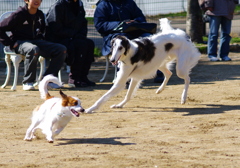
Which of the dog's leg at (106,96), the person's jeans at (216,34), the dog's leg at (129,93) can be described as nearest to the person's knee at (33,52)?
the dog's leg at (129,93)

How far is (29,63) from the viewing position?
9695 millimetres

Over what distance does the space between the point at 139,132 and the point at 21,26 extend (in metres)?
4.19

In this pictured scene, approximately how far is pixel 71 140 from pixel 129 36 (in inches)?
169

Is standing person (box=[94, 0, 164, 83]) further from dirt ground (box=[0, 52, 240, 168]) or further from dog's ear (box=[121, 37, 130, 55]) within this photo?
dog's ear (box=[121, 37, 130, 55])

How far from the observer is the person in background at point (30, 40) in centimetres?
957

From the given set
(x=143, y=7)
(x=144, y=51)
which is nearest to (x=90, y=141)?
(x=144, y=51)

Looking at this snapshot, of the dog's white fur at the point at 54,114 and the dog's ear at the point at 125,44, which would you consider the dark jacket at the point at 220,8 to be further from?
the dog's white fur at the point at 54,114

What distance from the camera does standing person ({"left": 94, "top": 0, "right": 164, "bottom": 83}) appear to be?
10.1 metres

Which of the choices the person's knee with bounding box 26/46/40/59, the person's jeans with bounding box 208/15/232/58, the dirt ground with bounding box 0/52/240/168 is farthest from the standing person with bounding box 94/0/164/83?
the person's jeans with bounding box 208/15/232/58

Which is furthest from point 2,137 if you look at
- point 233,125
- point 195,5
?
point 195,5

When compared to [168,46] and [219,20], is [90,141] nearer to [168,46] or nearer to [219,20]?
[168,46]

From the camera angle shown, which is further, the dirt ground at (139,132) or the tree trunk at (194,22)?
the tree trunk at (194,22)

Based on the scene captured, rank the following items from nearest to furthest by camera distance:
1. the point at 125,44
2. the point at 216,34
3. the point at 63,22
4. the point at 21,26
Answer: the point at 125,44
the point at 21,26
the point at 63,22
the point at 216,34

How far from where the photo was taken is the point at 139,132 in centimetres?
647
